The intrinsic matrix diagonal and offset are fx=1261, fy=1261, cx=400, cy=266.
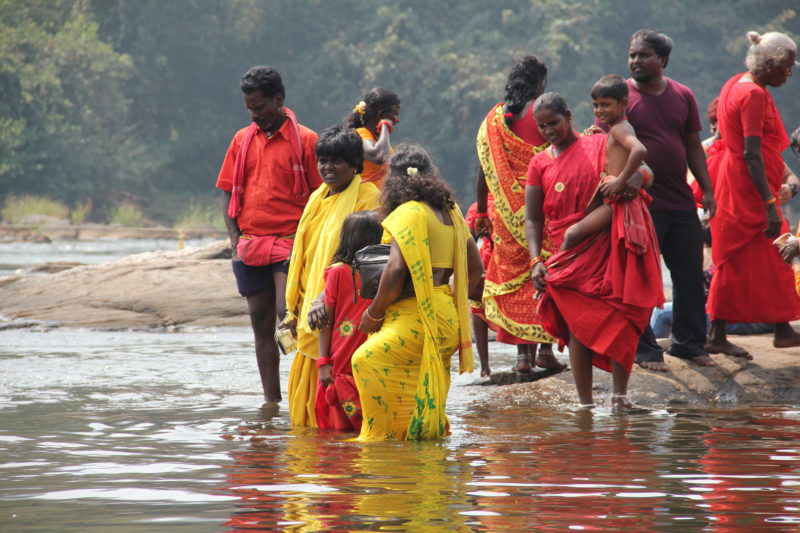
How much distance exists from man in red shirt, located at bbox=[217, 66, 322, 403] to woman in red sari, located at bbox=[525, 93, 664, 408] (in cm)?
124

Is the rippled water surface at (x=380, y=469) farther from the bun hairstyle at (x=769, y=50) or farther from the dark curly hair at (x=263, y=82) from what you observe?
the bun hairstyle at (x=769, y=50)

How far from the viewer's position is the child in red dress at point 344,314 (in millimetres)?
5680

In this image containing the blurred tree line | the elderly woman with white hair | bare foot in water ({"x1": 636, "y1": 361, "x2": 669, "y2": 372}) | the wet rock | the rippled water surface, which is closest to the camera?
the rippled water surface

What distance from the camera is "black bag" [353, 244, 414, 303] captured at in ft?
17.9

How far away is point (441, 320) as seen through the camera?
18.1 ft

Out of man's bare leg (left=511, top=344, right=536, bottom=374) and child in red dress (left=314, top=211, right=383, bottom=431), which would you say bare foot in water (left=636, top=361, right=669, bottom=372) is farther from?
child in red dress (left=314, top=211, right=383, bottom=431)

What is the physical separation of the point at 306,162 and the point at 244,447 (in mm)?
1876

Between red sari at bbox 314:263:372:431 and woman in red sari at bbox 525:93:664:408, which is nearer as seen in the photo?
red sari at bbox 314:263:372:431

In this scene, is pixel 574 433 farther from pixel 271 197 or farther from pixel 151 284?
pixel 151 284

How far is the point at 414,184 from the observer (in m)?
5.45

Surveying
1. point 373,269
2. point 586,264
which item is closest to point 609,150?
point 586,264

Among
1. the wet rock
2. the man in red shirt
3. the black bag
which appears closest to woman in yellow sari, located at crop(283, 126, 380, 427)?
the black bag

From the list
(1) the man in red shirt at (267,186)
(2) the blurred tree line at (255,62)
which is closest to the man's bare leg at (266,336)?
(1) the man in red shirt at (267,186)

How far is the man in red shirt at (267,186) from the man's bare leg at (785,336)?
292cm
